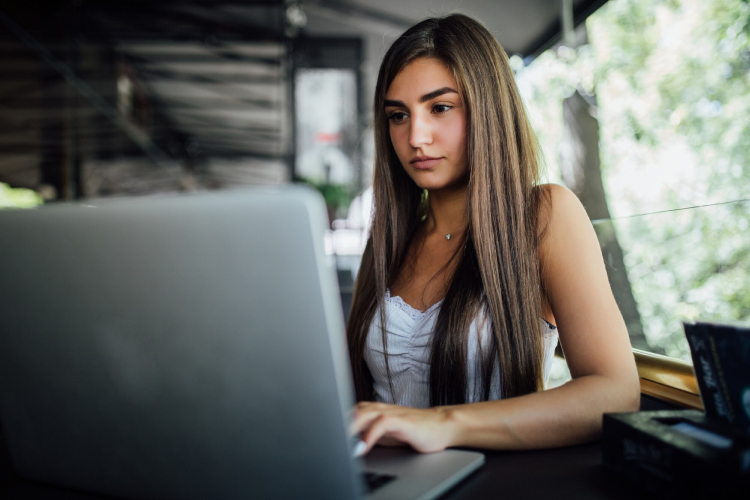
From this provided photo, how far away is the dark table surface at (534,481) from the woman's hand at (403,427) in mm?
70

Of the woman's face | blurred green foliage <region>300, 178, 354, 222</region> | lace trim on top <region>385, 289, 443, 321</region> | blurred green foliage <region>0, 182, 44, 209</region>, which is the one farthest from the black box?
blurred green foliage <region>0, 182, 44, 209</region>

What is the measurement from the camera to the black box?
0.52 m

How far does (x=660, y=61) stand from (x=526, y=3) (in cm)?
108

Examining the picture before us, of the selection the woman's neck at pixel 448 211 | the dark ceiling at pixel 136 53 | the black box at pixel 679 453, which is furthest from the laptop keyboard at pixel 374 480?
the dark ceiling at pixel 136 53

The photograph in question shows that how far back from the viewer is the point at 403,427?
723mm

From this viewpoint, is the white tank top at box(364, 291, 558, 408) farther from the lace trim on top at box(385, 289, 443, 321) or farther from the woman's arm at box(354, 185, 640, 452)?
the woman's arm at box(354, 185, 640, 452)

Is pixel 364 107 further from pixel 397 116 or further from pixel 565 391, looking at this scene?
pixel 565 391

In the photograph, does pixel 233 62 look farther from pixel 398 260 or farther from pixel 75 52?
pixel 398 260

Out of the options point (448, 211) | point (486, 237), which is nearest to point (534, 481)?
point (486, 237)

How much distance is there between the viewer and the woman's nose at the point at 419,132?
127 cm

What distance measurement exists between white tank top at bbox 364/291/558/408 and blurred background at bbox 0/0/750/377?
362 mm

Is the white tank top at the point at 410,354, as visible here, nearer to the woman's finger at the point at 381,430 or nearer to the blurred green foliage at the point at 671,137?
the blurred green foliage at the point at 671,137

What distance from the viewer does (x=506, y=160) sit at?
127 centimetres

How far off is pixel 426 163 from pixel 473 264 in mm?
269
